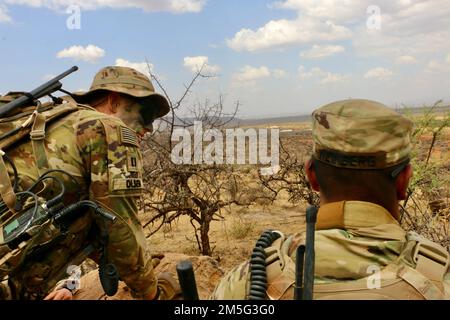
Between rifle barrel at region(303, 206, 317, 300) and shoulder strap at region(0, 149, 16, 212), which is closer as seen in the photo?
rifle barrel at region(303, 206, 317, 300)

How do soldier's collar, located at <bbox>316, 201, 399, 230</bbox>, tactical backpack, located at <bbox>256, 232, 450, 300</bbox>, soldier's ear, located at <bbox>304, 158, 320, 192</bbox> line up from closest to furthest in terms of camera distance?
tactical backpack, located at <bbox>256, 232, 450, 300</bbox>, soldier's collar, located at <bbox>316, 201, 399, 230</bbox>, soldier's ear, located at <bbox>304, 158, 320, 192</bbox>

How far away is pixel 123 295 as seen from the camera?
3.38 meters

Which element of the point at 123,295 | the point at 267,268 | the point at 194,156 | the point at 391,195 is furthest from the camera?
the point at 194,156

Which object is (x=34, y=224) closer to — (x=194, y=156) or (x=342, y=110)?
(x=342, y=110)

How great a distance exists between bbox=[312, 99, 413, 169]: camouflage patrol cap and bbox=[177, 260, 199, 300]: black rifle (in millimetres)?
632

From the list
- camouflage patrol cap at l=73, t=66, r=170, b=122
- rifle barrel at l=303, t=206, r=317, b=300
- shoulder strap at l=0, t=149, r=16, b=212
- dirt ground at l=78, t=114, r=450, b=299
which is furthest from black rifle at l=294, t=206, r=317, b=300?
dirt ground at l=78, t=114, r=450, b=299

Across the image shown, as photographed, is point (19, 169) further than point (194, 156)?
No

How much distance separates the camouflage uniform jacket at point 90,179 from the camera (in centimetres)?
248

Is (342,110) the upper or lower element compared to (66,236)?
upper

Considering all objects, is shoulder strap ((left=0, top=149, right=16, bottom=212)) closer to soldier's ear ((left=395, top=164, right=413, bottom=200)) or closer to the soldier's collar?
the soldier's collar

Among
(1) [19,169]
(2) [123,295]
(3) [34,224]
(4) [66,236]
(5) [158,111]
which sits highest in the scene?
(5) [158,111]

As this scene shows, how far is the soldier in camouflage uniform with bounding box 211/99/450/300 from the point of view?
129 cm

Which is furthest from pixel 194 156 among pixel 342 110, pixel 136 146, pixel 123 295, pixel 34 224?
pixel 342 110
